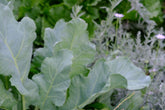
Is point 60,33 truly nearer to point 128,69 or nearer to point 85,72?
point 85,72

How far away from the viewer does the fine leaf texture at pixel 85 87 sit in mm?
1317

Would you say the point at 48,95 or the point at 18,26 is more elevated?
the point at 18,26

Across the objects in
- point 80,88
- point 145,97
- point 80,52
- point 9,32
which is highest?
point 9,32

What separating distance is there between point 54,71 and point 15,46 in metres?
0.22

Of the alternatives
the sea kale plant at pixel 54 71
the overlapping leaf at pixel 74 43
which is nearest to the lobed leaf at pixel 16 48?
the sea kale plant at pixel 54 71

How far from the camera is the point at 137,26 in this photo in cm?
257

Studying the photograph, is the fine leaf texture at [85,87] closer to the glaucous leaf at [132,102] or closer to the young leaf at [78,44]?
the young leaf at [78,44]

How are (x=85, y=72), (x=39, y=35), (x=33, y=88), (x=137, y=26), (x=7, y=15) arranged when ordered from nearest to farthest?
1. (x=7, y=15)
2. (x=33, y=88)
3. (x=85, y=72)
4. (x=39, y=35)
5. (x=137, y=26)

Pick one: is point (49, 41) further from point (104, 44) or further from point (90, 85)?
point (104, 44)

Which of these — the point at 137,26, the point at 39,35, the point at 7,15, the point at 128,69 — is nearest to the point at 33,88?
the point at 7,15

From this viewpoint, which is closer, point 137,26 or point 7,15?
point 7,15

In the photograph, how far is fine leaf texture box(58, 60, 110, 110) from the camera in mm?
1317

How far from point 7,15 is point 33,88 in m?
0.37

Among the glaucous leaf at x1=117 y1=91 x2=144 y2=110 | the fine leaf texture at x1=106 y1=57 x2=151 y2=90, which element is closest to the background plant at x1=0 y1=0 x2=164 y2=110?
the glaucous leaf at x1=117 y1=91 x2=144 y2=110
